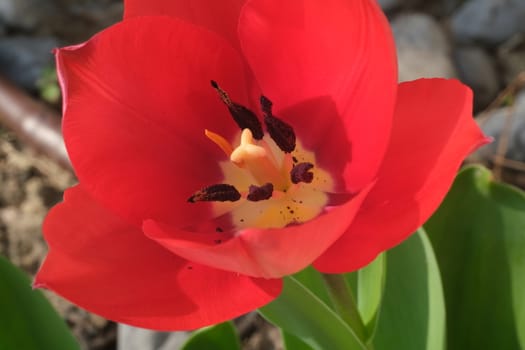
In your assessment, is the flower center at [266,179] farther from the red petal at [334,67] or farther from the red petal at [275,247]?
the red petal at [275,247]

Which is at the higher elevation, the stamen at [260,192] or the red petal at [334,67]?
the red petal at [334,67]

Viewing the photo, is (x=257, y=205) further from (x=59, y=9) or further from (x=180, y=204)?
(x=59, y=9)

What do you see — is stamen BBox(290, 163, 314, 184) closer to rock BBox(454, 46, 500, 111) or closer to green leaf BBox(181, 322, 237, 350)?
green leaf BBox(181, 322, 237, 350)

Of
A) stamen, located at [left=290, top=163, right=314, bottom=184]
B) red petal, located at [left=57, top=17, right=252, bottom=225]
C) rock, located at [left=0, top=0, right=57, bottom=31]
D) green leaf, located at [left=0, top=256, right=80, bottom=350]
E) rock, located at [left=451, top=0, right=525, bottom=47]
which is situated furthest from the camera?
rock, located at [left=0, top=0, right=57, bottom=31]

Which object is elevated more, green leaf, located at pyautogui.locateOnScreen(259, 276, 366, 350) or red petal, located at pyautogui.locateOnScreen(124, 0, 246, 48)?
red petal, located at pyautogui.locateOnScreen(124, 0, 246, 48)

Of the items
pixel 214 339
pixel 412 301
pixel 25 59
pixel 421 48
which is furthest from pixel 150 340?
pixel 25 59

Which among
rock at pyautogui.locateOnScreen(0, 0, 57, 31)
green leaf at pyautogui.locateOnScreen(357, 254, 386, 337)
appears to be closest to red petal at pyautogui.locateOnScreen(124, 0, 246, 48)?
green leaf at pyautogui.locateOnScreen(357, 254, 386, 337)

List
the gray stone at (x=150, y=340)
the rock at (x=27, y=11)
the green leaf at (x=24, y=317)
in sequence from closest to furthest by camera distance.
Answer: the green leaf at (x=24, y=317) → the gray stone at (x=150, y=340) → the rock at (x=27, y=11)

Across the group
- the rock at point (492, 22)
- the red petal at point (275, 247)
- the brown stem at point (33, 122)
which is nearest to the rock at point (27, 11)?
the brown stem at point (33, 122)
